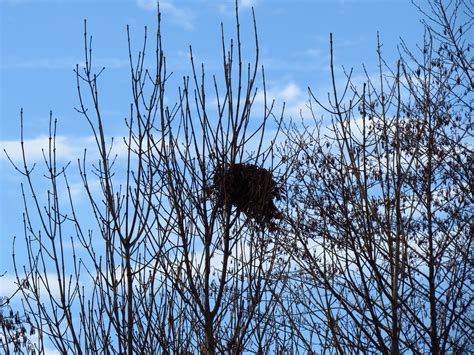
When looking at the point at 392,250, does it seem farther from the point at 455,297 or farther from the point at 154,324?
the point at 154,324

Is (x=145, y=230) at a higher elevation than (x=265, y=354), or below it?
higher

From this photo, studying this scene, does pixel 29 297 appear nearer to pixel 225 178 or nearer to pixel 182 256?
pixel 182 256

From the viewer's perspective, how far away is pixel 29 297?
532 cm

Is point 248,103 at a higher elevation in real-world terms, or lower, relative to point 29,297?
higher

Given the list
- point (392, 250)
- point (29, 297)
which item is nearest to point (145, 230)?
point (29, 297)

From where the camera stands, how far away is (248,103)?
14.4ft

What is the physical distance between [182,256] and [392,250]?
1.49m

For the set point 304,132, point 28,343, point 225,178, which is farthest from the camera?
point 304,132

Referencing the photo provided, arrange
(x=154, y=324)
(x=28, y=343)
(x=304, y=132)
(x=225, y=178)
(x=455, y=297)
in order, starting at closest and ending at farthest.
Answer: (x=225, y=178) < (x=154, y=324) < (x=455, y=297) < (x=28, y=343) < (x=304, y=132)

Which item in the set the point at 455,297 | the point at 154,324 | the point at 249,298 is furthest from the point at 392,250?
the point at 154,324

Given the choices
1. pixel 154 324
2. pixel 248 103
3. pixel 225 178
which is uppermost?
pixel 248 103

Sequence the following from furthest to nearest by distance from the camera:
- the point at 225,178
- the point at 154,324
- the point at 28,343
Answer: the point at 28,343 → the point at 154,324 → the point at 225,178

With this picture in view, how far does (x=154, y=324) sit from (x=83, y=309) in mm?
533

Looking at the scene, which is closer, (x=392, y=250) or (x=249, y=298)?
(x=249, y=298)
